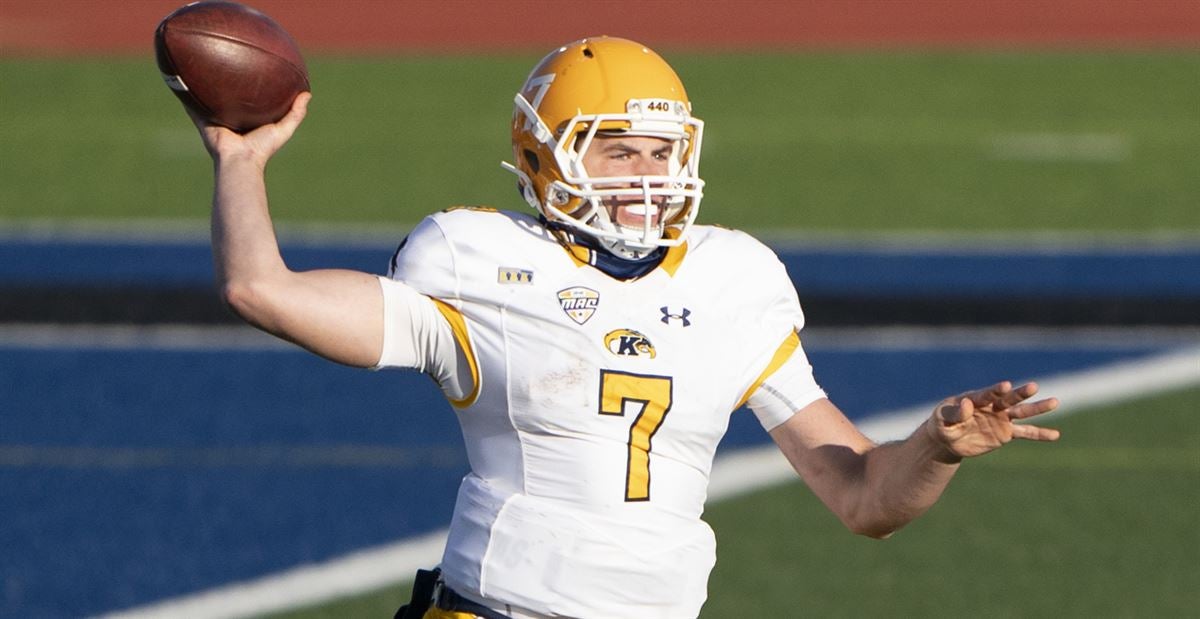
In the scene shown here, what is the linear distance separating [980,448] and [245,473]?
14.7ft

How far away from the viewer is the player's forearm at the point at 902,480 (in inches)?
152

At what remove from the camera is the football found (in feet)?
12.6

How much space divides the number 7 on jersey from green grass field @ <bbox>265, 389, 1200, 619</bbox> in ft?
8.15

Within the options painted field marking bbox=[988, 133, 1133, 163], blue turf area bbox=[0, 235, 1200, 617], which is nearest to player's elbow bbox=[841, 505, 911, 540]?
blue turf area bbox=[0, 235, 1200, 617]

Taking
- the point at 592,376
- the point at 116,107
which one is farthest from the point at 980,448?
the point at 116,107

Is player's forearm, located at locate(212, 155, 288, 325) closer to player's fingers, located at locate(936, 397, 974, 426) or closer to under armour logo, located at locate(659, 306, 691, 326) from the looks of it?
under armour logo, located at locate(659, 306, 691, 326)

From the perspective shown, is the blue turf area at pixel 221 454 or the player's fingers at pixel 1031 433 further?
the blue turf area at pixel 221 454

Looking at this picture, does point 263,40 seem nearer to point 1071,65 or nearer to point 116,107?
point 116,107

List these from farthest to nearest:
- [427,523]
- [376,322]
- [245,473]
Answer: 1. [245,473]
2. [427,523]
3. [376,322]

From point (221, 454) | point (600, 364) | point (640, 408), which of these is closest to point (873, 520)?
point (640, 408)

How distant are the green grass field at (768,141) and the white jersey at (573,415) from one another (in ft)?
27.1

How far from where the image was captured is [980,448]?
3809mm

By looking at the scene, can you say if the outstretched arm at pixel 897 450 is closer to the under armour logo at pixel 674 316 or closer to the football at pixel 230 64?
the under armour logo at pixel 674 316

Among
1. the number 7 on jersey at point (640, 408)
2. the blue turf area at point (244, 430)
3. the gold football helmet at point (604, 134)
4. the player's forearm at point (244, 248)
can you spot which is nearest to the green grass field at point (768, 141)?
the blue turf area at point (244, 430)
